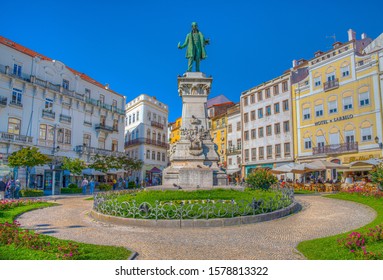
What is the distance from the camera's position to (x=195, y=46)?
19609 mm

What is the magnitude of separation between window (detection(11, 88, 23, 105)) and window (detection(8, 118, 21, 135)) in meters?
2.14

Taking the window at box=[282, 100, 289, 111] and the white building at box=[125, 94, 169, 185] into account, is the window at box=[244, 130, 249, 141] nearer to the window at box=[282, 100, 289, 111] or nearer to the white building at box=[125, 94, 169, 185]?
the window at box=[282, 100, 289, 111]

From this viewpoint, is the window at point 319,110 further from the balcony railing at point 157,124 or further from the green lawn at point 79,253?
the green lawn at point 79,253

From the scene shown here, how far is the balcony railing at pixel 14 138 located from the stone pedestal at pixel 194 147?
22.7 m

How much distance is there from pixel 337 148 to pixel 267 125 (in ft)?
41.4

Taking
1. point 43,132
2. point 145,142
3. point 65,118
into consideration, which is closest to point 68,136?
point 65,118

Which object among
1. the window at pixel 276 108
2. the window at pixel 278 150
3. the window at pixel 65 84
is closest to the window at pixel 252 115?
the window at pixel 276 108

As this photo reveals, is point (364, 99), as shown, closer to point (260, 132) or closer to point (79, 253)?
point (260, 132)

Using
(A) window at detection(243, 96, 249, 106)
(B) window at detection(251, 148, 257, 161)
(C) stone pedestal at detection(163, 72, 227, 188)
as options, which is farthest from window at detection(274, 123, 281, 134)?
(C) stone pedestal at detection(163, 72, 227, 188)

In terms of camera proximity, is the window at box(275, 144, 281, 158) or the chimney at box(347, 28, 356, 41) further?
the window at box(275, 144, 281, 158)

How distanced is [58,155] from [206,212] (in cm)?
3304

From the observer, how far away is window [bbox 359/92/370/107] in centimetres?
3231

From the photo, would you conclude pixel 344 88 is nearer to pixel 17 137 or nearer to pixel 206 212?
pixel 206 212
